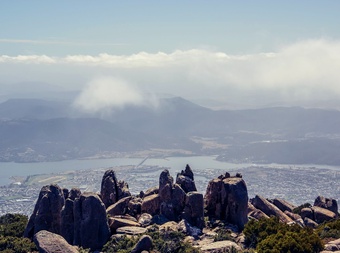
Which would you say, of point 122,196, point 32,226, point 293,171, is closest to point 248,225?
point 122,196

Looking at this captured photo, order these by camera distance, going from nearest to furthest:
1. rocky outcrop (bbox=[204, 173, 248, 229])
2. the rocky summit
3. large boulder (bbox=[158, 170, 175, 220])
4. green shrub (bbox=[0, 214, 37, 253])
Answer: green shrub (bbox=[0, 214, 37, 253]) < the rocky summit < large boulder (bbox=[158, 170, 175, 220]) < rocky outcrop (bbox=[204, 173, 248, 229])

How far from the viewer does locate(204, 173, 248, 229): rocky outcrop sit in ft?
155

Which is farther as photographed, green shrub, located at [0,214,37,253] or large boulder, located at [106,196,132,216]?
large boulder, located at [106,196,132,216]

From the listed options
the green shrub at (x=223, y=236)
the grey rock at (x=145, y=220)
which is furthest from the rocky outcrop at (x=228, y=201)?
the grey rock at (x=145, y=220)

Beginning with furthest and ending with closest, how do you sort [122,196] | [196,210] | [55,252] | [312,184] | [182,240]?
[312,184] < [122,196] < [196,210] < [182,240] < [55,252]

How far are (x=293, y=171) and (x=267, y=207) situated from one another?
146 m

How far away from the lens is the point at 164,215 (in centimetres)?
4688

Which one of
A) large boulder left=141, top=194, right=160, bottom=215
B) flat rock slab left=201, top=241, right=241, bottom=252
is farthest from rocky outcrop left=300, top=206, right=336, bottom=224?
flat rock slab left=201, top=241, right=241, bottom=252

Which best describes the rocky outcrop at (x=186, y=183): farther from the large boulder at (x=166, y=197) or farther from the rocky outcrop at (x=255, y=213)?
the rocky outcrop at (x=255, y=213)

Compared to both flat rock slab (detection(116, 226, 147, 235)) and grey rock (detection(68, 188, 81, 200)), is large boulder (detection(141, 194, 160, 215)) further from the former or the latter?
grey rock (detection(68, 188, 81, 200))

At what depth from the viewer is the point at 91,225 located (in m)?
42.4

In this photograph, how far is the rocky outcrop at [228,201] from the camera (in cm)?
4719

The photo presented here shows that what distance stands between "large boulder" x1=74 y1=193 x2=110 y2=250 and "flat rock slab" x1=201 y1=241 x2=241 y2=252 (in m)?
8.37

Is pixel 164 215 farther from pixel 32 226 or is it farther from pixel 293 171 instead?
pixel 293 171
